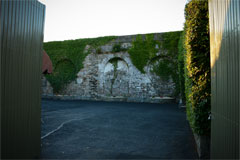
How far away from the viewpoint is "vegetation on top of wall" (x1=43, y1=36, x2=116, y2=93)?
14359 mm

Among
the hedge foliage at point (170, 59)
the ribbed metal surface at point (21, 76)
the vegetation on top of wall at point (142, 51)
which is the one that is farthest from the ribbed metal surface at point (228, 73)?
the vegetation on top of wall at point (142, 51)

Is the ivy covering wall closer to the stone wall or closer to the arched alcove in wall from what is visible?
the stone wall

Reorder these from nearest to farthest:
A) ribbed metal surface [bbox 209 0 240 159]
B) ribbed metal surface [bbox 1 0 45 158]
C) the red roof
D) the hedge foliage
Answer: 1. ribbed metal surface [bbox 209 0 240 159]
2. ribbed metal surface [bbox 1 0 45 158]
3. the red roof
4. the hedge foliage

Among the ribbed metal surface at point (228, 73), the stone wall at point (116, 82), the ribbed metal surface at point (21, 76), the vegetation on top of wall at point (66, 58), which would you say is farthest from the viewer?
the vegetation on top of wall at point (66, 58)

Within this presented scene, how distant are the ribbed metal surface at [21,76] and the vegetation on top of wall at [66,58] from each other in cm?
1140

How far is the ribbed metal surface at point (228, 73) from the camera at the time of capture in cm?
151

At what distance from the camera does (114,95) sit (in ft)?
44.0

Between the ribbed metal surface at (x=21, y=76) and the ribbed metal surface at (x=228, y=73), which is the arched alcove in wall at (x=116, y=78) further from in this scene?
the ribbed metal surface at (x=228, y=73)

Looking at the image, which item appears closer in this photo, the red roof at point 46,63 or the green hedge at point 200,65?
the green hedge at point 200,65

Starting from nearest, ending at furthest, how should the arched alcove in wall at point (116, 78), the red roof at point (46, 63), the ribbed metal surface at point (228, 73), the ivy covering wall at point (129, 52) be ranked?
the ribbed metal surface at point (228, 73) → the red roof at point (46, 63) → the ivy covering wall at point (129, 52) → the arched alcove in wall at point (116, 78)

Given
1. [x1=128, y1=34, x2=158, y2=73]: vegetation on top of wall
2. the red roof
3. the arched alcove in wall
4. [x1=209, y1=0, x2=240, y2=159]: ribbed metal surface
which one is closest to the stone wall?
the arched alcove in wall

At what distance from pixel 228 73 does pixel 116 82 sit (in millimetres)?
11730

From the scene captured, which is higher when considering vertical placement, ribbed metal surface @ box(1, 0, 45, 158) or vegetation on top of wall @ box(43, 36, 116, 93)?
vegetation on top of wall @ box(43, 36, 116, 93)

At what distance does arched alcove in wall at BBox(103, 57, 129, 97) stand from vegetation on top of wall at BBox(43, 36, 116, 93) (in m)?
2.03
